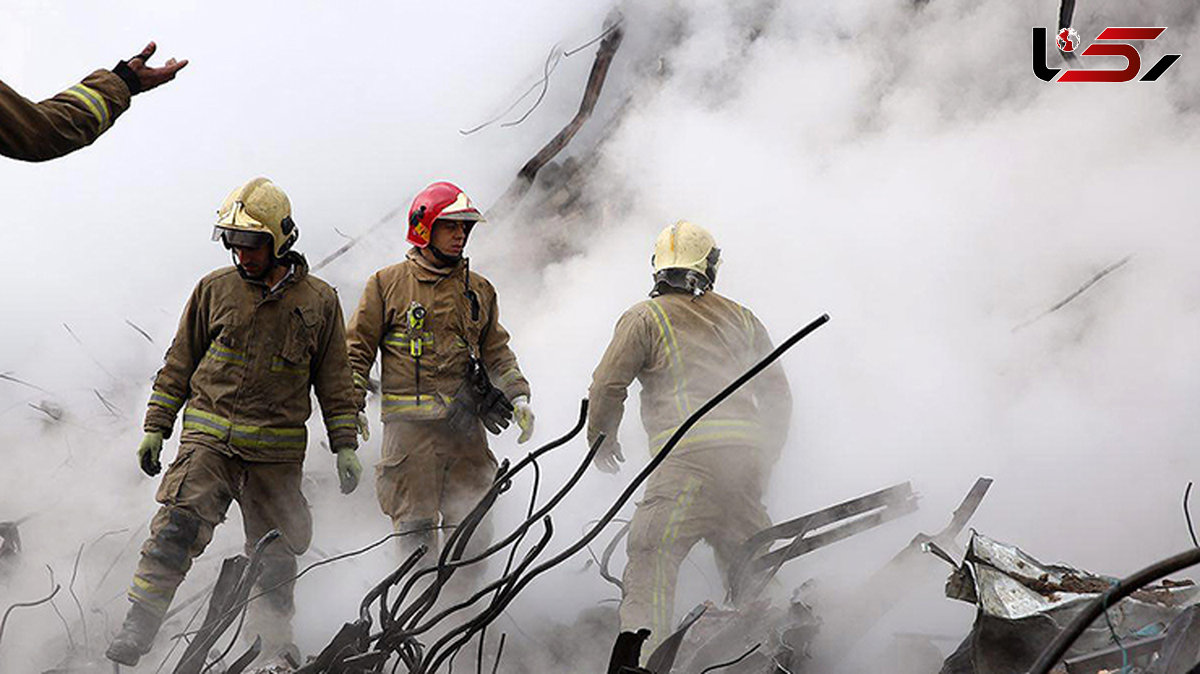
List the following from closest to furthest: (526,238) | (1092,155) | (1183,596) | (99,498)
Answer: (1183,596) → (99,498) → (1092,155) → (526,238)

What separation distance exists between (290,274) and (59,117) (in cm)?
142

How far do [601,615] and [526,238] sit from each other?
9.82 ft

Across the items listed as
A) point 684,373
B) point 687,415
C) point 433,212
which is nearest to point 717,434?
point 687,415

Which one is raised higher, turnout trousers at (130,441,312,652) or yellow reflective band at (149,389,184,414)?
yellow reflective band at (149,389,184,414)

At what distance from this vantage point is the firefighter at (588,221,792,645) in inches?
168

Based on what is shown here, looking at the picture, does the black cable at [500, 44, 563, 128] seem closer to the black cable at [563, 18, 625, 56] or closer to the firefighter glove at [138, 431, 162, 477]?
the black cable at [563, 18, 625, 56]

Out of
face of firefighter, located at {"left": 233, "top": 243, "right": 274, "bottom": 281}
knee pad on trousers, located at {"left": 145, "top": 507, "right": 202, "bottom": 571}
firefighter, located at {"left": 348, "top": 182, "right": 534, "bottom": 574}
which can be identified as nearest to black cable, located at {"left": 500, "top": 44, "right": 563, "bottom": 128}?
firefighter, located at {"left": 348, "top": 182, "right": 534, "bottom": 574}

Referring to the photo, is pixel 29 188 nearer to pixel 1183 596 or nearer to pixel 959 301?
pixel 959 301

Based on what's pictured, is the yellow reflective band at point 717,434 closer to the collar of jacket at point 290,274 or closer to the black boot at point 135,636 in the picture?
the collar of jacket at point 290,274

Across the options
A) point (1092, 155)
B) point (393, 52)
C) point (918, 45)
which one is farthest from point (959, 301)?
point (393, 52)

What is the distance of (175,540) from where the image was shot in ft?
13.4

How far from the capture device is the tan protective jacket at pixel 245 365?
425cm

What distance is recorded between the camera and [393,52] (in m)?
7.34

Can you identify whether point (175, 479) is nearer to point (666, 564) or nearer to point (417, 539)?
point (417, 539)
